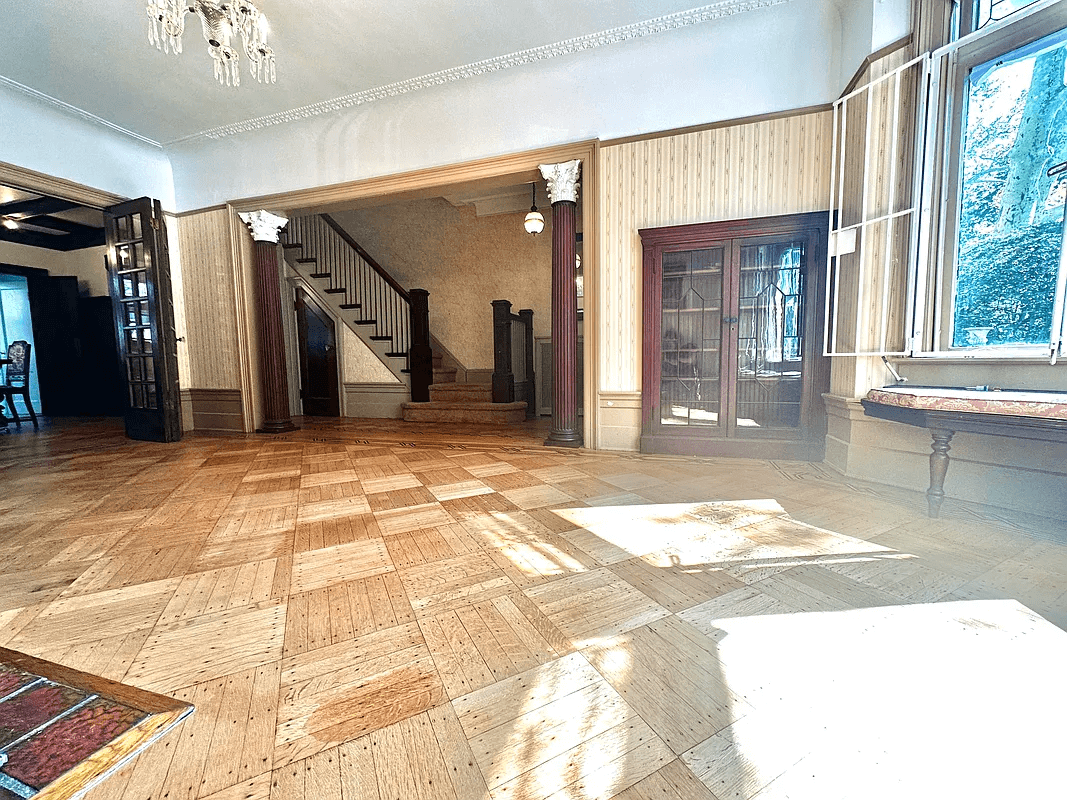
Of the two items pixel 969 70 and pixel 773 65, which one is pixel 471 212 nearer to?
pixel 773 65

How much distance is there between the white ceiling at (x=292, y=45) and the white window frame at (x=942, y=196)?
70.2 inches

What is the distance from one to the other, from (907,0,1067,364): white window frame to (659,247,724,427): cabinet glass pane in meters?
1.22

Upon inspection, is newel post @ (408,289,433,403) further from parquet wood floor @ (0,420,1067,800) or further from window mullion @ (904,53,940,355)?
window mullion @ (904,53,940,355)

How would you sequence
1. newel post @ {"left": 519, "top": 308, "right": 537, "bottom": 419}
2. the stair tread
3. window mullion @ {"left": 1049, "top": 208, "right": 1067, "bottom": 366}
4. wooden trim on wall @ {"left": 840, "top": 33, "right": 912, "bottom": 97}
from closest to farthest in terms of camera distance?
1. window mullion @ {"left": 1049, "top": 208, "right": 1067, "bottom": 366}
2. wooden trim on wall @ {"left": 840, "top": 33, "right": 912, "bottom": 97}
3. the stair tread
4. newel post @ {"left": 519, "top": 308, "right": 537, "bottom": 419}

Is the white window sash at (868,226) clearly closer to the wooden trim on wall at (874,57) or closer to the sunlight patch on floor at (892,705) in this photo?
the wooden trim on wall at (874,57)

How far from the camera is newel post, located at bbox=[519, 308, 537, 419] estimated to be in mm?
7157

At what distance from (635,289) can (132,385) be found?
219 inches

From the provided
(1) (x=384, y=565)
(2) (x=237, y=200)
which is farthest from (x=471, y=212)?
(1) (x=384, y=565)

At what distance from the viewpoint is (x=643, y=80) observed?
3709mm

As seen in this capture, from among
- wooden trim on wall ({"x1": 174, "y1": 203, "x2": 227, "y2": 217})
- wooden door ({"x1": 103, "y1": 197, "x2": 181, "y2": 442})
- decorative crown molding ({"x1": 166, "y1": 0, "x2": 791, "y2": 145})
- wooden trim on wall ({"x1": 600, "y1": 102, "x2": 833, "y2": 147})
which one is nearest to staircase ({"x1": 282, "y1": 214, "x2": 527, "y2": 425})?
wooden trim on wall ({"x1": 174, "y1": 203, "x2": 227, "y2": 217})

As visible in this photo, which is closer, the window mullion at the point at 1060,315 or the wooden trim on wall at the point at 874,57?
the window mullion at the point at 1060,315

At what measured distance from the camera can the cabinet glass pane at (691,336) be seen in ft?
11.8

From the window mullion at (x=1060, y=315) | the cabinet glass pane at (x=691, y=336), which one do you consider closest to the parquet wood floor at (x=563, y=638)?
the window mullion at (x=1060, y=315)

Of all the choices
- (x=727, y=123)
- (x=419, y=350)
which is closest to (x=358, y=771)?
(x=727, y=123)
